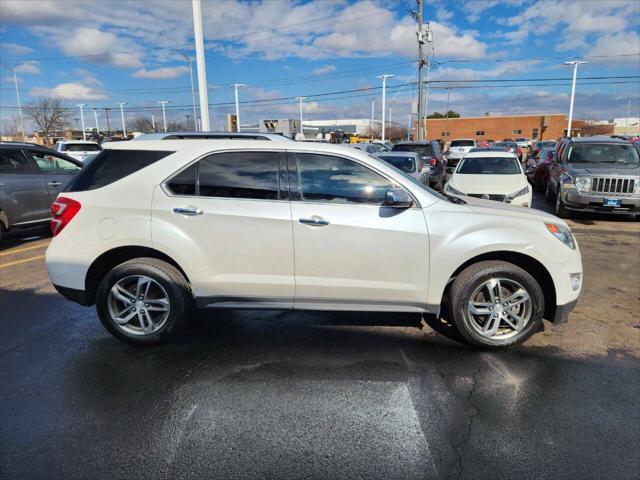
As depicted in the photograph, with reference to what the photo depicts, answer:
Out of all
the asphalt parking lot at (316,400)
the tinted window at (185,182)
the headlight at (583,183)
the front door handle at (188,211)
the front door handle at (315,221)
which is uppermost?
the tinted window at (185,182)

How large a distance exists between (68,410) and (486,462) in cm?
281

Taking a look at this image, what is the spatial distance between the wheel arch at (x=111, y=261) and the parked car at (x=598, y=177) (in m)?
9.70

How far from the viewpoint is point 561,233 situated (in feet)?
13.1

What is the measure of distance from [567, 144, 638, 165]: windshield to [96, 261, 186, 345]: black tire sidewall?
11.2m

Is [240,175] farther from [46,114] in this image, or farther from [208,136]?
[46,114]

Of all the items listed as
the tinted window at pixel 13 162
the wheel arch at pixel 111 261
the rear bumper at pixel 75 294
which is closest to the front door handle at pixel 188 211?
the wheel arch at pixel 111 261

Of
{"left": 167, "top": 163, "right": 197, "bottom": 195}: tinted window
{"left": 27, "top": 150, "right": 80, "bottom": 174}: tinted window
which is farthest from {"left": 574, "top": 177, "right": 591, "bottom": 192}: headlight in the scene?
{"left": 27, "top": 150, "right": 80, "bottom": 174}: tinted window

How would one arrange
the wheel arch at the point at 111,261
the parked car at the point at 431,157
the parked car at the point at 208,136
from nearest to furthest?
the wheel arch at the point at 111,261 → the parked car at the point at 208,136 → the parked car at the point at 431,157

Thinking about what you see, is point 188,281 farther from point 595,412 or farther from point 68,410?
point 595,412

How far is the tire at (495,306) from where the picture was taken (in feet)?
12.7

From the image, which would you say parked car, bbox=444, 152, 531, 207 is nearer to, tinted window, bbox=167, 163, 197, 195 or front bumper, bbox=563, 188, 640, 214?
front bumper, bbox=563, 188, 640, 214

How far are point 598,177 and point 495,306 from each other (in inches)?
317

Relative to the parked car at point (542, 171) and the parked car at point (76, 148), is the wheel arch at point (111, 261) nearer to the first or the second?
the parked car at point (542, 171)

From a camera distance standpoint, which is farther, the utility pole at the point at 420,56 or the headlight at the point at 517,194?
the utility pole at the point at 420,56
